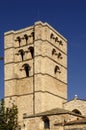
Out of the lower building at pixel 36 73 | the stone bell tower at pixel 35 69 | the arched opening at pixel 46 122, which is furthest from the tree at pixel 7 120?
the stone bell tower at pixel 35 69

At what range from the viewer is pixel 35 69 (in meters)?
39.3

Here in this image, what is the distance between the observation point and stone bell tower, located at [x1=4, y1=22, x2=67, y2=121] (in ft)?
127

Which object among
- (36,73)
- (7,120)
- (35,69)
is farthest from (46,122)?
(35,69)

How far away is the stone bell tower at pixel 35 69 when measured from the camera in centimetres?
3875

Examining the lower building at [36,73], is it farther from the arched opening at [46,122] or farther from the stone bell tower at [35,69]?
the arched opening at [46,122]

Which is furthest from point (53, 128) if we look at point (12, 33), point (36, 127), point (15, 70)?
point (12, 33)

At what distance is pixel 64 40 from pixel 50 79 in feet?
23.8

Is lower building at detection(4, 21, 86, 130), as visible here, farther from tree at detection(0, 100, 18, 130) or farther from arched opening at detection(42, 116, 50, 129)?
tree at detection(0, 100, 18, 130)

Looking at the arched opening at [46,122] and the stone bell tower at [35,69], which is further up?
the stone bell tower at [35,69]

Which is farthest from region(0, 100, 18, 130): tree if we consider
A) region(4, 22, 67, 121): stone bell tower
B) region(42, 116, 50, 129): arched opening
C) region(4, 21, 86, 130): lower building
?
region(4, 22, 67, 121): stone bell tower

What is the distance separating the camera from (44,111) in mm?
37531

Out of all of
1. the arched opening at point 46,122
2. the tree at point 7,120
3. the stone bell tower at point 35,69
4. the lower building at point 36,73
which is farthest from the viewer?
the stone bell tower at point 35,69

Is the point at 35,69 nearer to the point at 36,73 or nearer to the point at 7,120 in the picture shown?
the point at 36,73

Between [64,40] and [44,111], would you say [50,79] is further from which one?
[64,40]
